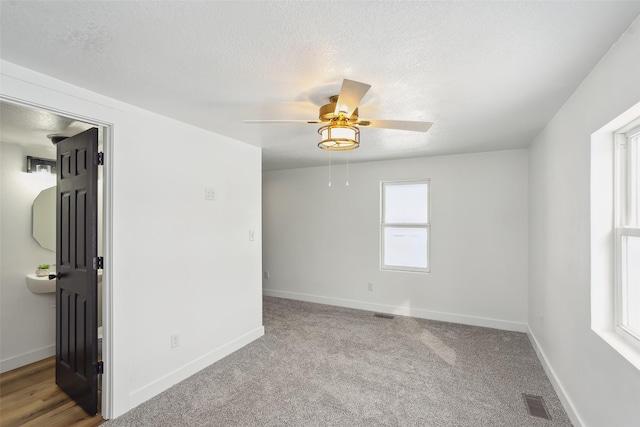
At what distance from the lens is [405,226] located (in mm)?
4742

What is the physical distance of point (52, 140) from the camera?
309 cm

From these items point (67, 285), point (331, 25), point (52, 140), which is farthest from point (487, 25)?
point (52, 140)

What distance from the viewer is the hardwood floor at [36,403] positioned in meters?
2.26

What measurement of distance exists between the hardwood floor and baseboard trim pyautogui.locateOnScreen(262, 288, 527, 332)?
3.26 m

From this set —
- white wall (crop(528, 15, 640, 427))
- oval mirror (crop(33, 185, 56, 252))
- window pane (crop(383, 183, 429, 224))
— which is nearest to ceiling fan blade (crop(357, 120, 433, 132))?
white wall (crop(528, 15, 640, 427))

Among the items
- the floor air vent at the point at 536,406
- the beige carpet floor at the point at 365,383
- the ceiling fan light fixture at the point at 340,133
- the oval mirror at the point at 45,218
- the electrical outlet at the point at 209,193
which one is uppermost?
the ceiling fan light fixture at the point at 340,133

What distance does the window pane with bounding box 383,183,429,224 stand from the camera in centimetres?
464

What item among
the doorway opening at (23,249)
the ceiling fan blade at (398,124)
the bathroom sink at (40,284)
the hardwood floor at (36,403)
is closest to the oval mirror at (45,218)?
the doorway opening at (23,249)

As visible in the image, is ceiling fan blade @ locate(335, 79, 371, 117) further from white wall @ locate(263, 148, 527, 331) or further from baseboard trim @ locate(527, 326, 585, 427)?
white wall @ locate(263, 148, 527, 331)

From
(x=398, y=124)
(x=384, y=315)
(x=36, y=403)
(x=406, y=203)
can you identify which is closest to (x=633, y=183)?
(x=398, y=124)

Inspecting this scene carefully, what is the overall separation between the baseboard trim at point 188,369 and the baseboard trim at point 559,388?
9.49 feet

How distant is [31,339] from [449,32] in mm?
4390

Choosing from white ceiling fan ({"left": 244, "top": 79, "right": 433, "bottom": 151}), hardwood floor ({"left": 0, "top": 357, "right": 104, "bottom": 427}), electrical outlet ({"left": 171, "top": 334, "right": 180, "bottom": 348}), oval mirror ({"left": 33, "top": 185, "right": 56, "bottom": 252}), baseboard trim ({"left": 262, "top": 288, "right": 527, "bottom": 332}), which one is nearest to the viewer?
white ceiling fan ({"left": 244, "top": 79, "right": 433, "bottom": 151})

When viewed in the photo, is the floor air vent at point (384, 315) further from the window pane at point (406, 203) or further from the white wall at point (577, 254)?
the white wall at point (577, 254)
